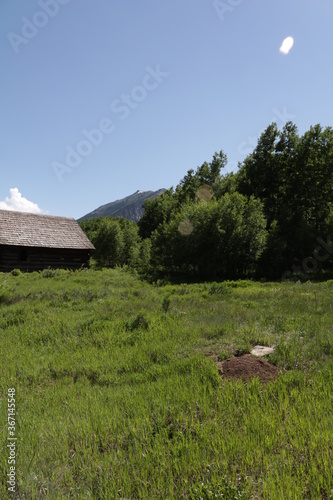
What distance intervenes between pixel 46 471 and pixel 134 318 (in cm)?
570

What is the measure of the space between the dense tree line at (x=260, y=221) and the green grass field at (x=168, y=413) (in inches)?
594

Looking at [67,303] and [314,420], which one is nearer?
[314,420]

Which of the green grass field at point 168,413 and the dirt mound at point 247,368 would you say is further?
the dirt mound at point 247,368

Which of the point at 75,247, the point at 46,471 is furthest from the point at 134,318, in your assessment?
the point at 75,247

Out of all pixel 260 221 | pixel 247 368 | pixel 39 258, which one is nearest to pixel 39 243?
pixel 39 258

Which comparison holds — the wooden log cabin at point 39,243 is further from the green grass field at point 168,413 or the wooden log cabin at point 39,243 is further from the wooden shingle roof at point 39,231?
the green grass field at point 168,413

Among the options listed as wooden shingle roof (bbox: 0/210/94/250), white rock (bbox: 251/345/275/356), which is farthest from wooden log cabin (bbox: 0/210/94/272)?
white rock (bbox: 251/345/275/356)

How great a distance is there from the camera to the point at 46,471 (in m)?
3.05

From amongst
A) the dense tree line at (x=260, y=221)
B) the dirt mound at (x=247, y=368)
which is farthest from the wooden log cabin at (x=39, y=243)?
the dirt mound at (x=247, y=368)

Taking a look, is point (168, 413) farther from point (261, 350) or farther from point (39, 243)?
point (39, 243)

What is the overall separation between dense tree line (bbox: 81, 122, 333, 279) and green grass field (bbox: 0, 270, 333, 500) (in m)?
15.1

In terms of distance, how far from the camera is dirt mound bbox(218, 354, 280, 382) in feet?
15.6

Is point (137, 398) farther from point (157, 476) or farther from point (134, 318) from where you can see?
point (134, 318)

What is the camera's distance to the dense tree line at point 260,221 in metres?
23.2
